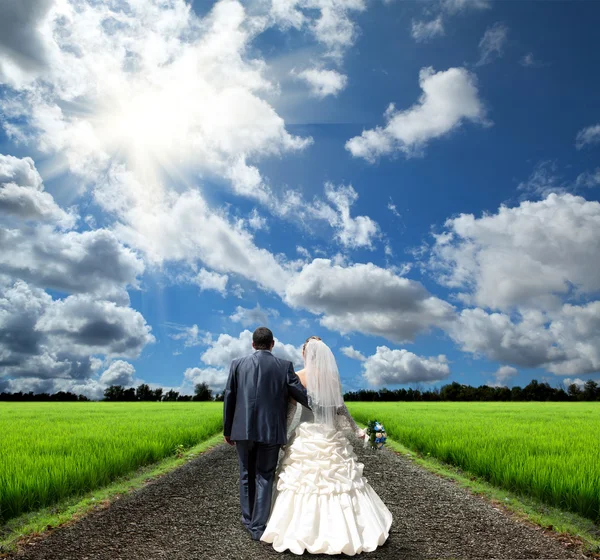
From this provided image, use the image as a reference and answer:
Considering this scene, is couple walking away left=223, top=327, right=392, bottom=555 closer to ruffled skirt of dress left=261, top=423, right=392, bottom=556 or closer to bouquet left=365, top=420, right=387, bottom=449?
ruffled skirt of dress left=261, top=423, right=392, bottom=556

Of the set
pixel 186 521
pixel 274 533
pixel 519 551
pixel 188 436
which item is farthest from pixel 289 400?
pixel 188 436

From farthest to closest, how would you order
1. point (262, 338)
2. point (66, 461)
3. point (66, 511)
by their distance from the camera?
1. point (66, 461)
2. point (66, 511)
3. point (262, 338)

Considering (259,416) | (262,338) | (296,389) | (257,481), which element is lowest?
(257,481)

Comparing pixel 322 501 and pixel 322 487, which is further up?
pixel 322 487

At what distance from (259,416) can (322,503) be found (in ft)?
4.10

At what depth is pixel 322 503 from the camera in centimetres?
557

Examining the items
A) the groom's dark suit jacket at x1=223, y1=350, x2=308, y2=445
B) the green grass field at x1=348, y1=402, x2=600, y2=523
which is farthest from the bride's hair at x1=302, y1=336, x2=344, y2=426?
the green grass field at x1=348, y1=402, x2=600, y2=523

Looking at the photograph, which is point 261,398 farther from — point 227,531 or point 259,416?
point 227,531

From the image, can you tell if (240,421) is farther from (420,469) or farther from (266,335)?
(420,469)

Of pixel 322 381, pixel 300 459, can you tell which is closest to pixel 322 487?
pixel 300 459

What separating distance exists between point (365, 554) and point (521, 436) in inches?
420

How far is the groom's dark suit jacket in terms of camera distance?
5.86 meters

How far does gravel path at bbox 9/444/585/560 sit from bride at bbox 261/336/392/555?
→ 0.25 m

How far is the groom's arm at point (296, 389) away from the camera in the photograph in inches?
234
